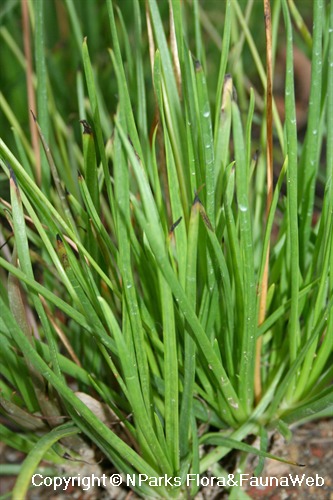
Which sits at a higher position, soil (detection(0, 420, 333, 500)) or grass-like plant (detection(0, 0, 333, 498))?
grass-like plant (detection(0, 0, 333, 498))

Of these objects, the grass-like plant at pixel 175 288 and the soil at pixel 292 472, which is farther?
the soil at pixel 292 472

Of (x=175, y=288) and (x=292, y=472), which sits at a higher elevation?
(x=175, y=288)

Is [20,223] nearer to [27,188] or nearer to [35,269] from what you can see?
[27,188]

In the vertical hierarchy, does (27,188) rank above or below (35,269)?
above

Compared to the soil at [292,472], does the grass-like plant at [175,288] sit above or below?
above

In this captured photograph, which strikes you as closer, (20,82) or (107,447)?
(107,447)

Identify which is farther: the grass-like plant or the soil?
the soil

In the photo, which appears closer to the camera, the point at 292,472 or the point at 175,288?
the point at 175,288

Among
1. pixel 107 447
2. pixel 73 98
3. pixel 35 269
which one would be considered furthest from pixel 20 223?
pixel 73 98
